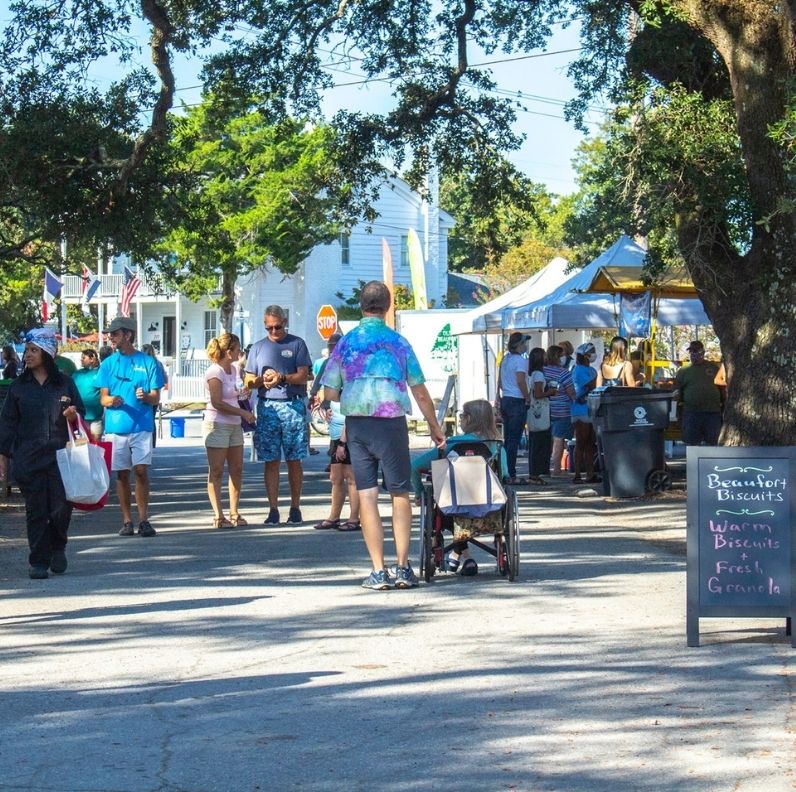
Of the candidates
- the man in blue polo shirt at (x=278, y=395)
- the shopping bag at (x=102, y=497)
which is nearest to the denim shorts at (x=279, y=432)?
the man in blue polo shirt at (x=278, y=395)

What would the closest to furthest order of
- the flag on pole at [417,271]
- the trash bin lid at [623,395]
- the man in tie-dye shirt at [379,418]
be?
the man in tie-dye shirt at [379,418], the trash bin lid at [623,395], the flag on pole at [417,271]

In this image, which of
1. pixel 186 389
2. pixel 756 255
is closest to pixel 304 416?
pixel 756 255

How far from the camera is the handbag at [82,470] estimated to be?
11.0 meters

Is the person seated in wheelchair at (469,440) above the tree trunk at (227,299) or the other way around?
the other way around

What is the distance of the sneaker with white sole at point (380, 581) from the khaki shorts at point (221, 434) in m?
4.54

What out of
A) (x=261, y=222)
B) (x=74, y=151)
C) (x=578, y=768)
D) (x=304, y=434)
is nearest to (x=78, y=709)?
(x=578, y=768)

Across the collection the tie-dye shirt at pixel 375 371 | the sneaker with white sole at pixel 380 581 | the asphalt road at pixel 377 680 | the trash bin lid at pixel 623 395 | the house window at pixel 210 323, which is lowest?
the asphalt road at pixel 377 680

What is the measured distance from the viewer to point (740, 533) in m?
7.64

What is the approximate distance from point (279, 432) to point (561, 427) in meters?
6.82

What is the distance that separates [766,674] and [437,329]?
100 feet

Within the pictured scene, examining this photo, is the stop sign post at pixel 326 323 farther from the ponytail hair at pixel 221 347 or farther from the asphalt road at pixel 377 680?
the asphalt road at pixel 377 680

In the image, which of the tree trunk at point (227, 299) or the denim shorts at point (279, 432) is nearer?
the denim shorts at point (279, 432)

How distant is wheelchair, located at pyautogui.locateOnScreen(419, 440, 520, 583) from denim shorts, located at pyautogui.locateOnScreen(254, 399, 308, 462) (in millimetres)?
3726

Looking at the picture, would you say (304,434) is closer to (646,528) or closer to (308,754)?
(646,528)
